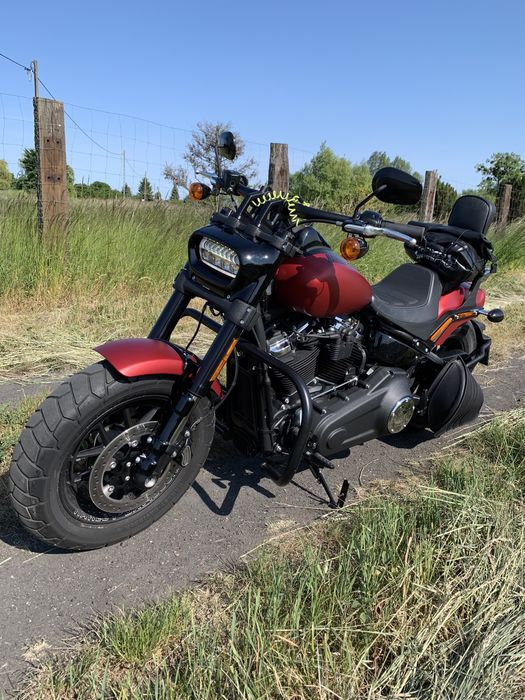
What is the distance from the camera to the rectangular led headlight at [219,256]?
2.24 m

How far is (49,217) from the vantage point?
5.53m

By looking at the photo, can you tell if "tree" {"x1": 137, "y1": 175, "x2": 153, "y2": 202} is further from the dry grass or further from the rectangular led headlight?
the rectangular led headlight

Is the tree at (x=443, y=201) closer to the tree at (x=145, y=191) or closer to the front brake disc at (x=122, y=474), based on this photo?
the tree at (x=145, y=191)

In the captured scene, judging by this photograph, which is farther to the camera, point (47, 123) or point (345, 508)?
point (47, 123)

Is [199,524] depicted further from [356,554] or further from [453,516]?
[453,516]

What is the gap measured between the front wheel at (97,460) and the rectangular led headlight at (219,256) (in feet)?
1.66

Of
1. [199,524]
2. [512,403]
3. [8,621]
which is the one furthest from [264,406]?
[512,403]

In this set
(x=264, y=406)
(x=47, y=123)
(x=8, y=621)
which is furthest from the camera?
(x=47, y=123)

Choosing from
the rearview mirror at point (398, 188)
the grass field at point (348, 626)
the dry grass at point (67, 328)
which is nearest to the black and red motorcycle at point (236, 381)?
the rearview mirror at point (398, 188)

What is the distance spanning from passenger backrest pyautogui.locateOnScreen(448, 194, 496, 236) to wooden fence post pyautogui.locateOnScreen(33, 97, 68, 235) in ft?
12.4

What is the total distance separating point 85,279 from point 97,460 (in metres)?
3.80

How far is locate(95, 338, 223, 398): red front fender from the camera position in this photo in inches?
84.7

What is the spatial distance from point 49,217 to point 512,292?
669 cm

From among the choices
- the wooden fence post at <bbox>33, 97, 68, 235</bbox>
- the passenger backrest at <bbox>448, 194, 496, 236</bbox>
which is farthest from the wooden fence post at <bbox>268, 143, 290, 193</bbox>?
the passenger backrest at <bbox>448, 194, 496, 236</bbox>
